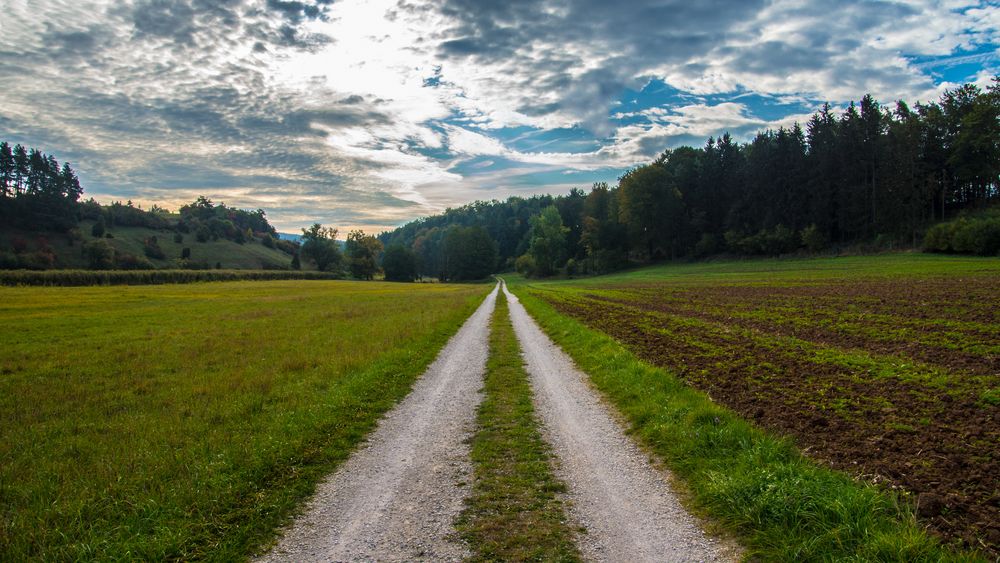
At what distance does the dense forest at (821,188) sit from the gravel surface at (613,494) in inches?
2346

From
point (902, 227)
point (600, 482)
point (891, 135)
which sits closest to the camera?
point (600, 482)

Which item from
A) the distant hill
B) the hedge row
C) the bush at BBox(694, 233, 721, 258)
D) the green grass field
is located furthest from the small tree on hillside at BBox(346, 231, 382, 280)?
the green grass field

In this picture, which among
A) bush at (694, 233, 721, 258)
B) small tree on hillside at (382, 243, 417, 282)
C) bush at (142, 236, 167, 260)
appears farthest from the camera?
small tree on hillside at (382, 243, 417, 282)

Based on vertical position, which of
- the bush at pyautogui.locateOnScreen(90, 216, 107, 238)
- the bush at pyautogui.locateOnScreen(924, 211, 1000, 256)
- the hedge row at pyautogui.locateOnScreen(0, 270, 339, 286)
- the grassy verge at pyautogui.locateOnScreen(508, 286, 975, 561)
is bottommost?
the grassy verge at pyautogui.locateOnScreen(508, 286, 975, 561)

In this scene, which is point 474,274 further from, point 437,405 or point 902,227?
point 437,405

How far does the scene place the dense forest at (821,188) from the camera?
67.5m

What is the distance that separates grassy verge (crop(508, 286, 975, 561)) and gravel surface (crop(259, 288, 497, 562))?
317 centimetres

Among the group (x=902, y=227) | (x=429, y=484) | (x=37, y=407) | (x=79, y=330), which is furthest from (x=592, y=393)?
(x=902, y=227)

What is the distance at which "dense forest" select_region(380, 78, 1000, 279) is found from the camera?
67.5m

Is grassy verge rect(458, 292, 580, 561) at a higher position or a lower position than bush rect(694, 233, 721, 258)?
lower

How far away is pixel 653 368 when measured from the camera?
12.3m

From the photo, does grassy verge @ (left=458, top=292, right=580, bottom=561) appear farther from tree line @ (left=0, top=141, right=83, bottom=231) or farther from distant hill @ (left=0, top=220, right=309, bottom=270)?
tree line @ (left=0, top=141, right=83, bottom=231)

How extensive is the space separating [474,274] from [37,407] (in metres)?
139

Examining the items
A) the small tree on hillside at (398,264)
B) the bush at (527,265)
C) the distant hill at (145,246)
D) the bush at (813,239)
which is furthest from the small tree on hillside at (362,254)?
the bush at (813,239)
